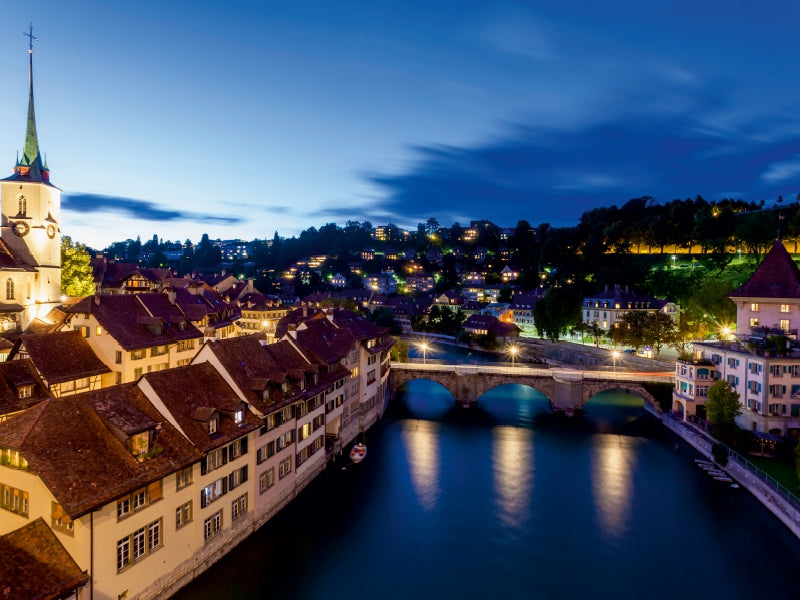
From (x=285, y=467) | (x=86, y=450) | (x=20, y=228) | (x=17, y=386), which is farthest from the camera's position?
(x=20, y=228)

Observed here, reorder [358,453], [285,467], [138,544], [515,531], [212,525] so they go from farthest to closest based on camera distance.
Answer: [358,453], [285,467], [515,531], [212,525], [138,544]

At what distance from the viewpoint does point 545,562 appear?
2969 centimetres

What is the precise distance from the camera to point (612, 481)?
135 feet

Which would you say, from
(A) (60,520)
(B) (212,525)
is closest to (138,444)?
(A) (60,520)

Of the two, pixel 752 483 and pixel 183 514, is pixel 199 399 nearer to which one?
pixel 183 514

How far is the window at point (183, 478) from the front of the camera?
23033 millimetres

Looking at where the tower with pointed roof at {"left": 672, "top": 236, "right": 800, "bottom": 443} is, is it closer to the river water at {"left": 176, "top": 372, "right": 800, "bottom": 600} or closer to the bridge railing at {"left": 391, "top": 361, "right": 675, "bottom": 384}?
the bridge railing at {"left": 391, "top": 361, "right": 675, "bottom": 384}

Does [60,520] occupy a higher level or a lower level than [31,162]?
lower

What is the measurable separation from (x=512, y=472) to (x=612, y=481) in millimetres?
7811

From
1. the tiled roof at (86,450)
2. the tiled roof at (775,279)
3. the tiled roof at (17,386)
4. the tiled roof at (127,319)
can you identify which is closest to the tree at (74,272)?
the tiled roof at (127,319)

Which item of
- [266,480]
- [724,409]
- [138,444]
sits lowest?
[266,480]

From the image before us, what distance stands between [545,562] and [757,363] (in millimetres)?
28446

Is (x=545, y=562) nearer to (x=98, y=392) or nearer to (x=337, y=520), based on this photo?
(x=337, y=520)

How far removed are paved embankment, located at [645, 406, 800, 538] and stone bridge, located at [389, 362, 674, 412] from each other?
732 cm
